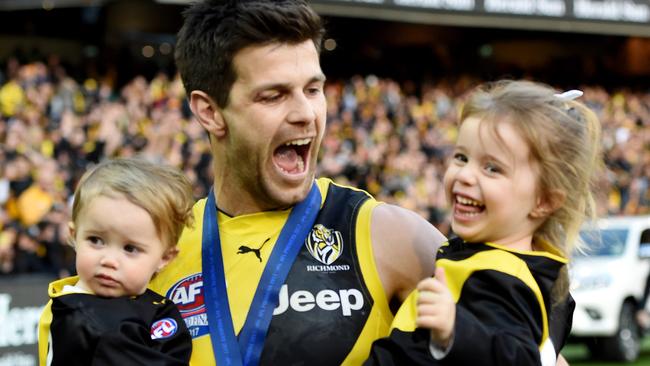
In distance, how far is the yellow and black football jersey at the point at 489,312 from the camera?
96.4 inches

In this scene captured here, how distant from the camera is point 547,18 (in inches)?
802

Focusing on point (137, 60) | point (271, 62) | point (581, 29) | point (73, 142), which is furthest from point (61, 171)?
point (581, 29)

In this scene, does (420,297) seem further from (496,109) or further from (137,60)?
(137,60)

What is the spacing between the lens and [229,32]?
9.92 feet

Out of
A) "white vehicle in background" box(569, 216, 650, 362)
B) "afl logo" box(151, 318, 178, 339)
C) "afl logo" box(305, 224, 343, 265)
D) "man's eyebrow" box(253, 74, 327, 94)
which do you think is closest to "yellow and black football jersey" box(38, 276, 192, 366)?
"afl logo" box(151, 318, 178, 339)

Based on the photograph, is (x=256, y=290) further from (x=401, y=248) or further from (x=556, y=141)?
(x=556, y=141)

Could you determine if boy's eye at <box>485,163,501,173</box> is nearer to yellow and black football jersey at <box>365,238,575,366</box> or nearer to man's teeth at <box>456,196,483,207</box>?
man's teeth at <box>456,196,483,207</box>

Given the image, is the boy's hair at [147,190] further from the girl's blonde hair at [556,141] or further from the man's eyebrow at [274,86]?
the girl's blonde hair at [556,141]

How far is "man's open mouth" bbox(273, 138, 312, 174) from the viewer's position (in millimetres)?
3049

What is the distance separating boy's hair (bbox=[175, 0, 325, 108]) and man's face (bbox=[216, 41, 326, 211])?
25 mm

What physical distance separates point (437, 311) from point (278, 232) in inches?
29.0

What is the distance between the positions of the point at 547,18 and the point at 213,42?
18060 mm

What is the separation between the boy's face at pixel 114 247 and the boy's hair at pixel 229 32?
53 cm

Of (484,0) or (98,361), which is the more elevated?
(484,0)
